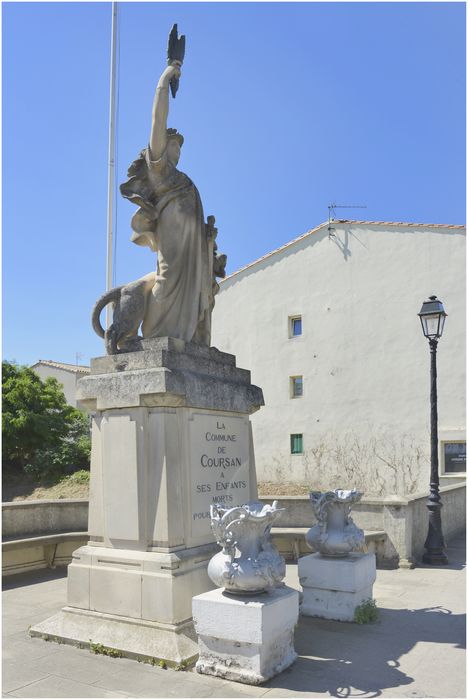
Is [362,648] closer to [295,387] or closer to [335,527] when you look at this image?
[335,527]

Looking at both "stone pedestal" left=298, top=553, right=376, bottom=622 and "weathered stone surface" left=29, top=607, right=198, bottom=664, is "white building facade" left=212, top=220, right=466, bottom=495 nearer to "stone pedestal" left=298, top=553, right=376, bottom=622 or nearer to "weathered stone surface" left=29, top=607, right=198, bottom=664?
"stone pedestal" left=298, top=553, right=376, bottom=622

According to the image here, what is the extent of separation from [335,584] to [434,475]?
488cm

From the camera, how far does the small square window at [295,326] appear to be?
26.2 metres

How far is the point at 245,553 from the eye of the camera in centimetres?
504

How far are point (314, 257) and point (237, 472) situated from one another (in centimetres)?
1987

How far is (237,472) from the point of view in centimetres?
687

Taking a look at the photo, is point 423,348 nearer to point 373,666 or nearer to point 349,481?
point 349,481

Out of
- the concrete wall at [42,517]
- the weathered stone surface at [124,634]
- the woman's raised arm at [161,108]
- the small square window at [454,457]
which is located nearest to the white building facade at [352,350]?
the small square window at [454,457]

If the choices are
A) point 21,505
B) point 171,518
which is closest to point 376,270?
point 21,505

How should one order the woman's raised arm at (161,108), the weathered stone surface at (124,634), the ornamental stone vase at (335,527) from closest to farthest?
1. the weathered stone surface at (124,634)
2. the woman's raised arm at (161,108)
3. the ornamental stone vase at (335,527)

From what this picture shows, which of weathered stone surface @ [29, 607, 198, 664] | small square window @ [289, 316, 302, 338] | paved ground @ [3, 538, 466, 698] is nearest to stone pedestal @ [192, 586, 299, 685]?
paved ground @ [3, 538, 466, 698]

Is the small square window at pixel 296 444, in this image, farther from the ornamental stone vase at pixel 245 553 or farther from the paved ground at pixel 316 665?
the ornamental stone vase at pixel 245 553

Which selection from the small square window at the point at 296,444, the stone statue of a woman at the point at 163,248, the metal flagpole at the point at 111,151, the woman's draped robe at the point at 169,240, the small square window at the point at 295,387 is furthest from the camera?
the small square window at the point at 295,387

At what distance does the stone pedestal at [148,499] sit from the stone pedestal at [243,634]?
48cm
